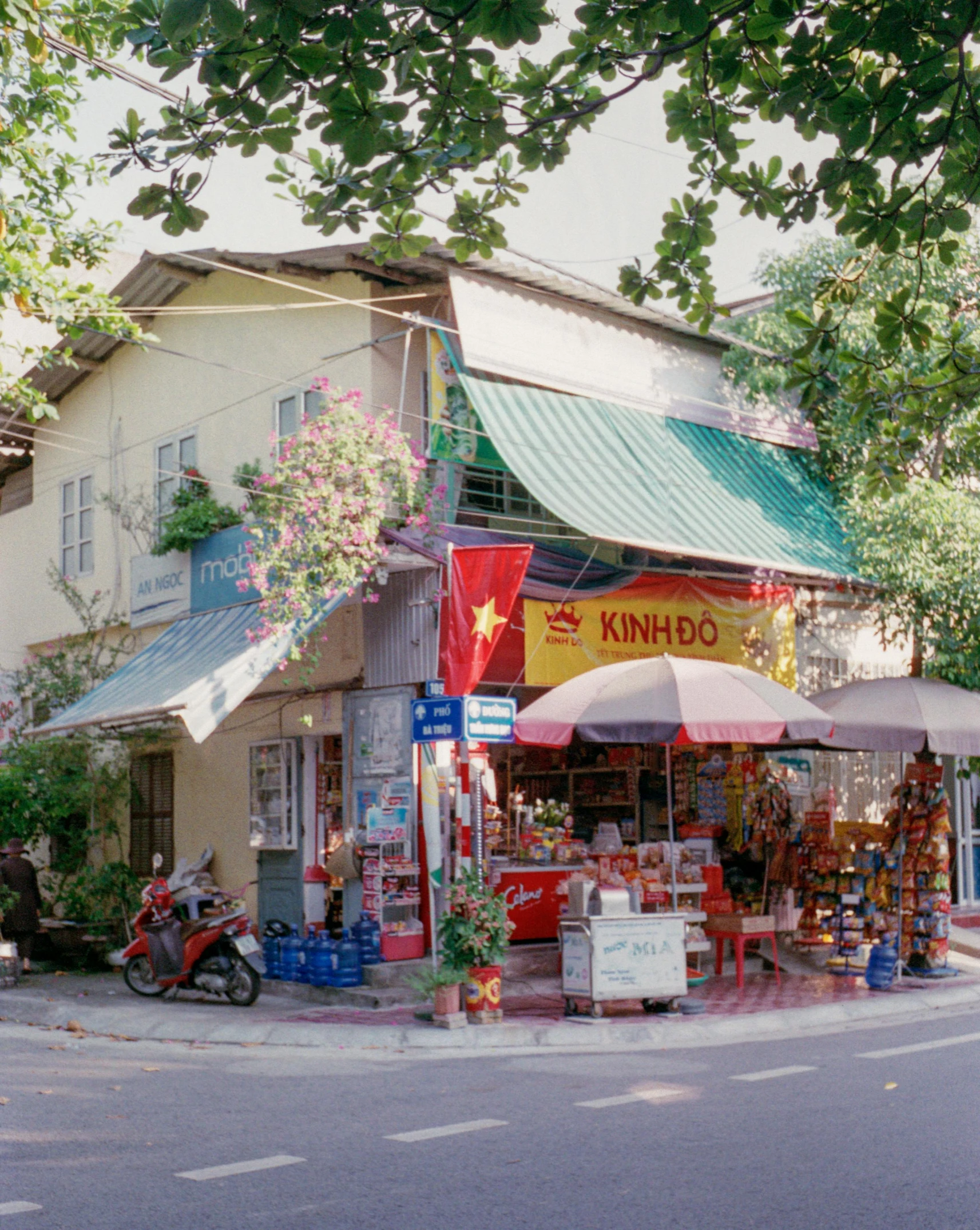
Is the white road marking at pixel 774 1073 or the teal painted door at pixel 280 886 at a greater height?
the teal painted door at pixel 280 886

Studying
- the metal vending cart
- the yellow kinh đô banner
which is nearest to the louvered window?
the yellow kinh đô banner

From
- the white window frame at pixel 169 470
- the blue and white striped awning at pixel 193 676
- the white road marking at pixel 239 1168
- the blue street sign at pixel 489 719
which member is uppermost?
the white window frame at pixel 169 470

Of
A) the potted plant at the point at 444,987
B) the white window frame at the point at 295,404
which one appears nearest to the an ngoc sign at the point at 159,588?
the white window frame at the point at 295,404

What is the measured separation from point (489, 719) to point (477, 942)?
71.2 inches

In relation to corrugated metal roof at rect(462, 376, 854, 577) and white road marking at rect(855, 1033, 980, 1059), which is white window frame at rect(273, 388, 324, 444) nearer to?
corrugated metal roof at rect(462, 376, 854, 577)

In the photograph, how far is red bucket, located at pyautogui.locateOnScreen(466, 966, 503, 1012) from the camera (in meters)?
10.9

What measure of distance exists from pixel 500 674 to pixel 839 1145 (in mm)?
7680

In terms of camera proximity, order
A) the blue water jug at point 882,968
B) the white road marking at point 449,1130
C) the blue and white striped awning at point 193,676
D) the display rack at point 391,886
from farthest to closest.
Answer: the display rack at point 391,886 → the blue water jug at point 882,968 → the blue and white striped awning at point 193,676 → the white road marking at point 449,1130

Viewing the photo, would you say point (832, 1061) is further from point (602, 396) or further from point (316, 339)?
point (316, 339)

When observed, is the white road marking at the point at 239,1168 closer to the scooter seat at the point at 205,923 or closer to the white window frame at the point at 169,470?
the scooter seat at the point at 205,923

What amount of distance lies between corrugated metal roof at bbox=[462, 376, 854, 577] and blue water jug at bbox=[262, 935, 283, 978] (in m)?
5.17

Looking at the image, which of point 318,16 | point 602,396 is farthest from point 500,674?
point 318,16

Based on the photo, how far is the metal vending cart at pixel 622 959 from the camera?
11086 millimetres

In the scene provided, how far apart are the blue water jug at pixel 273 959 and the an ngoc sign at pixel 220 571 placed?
12.0 ft
